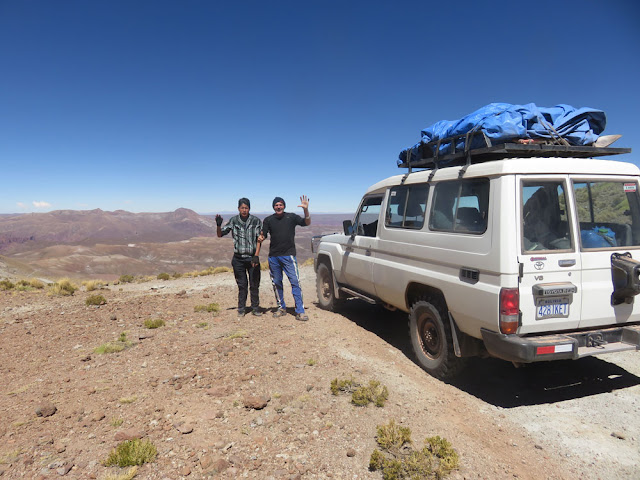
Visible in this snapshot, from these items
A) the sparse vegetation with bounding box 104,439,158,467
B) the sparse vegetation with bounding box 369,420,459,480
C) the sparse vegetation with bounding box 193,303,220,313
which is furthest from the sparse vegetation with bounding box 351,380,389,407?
the sparse vegetation with bounding box 193,303,220,313

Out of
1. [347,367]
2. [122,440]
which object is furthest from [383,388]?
→ [122,440]

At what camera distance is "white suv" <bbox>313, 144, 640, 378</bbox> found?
327cm

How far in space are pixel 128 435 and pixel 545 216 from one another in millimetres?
4469

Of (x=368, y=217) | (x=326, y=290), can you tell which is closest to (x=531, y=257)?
(x=368, y=217)

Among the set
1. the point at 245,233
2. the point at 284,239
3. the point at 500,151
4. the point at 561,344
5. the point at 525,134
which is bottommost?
the point at 561,344

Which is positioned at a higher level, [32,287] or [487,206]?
[487,206]

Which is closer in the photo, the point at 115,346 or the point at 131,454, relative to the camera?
the point at 131,454

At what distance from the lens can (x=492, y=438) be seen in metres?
3.12

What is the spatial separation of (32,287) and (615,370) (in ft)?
59.3

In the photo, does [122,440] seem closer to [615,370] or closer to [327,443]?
[327,443]

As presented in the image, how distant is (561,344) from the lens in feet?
10.6

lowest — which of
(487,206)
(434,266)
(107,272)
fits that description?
(107,272)

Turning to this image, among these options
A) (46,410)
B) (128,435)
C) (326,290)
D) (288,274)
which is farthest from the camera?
(326,290)

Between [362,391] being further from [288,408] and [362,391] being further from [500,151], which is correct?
[500,151]
